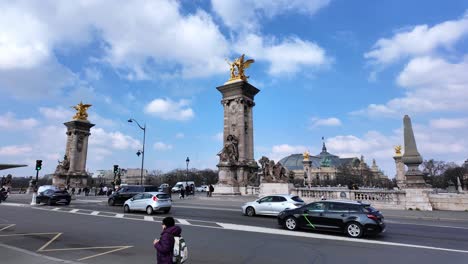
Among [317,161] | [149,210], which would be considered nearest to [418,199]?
[149,210]

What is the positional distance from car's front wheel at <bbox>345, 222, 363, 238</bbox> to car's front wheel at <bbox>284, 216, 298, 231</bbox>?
2.18 metres

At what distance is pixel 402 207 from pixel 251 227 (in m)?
15.6

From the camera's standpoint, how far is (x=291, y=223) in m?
13.5

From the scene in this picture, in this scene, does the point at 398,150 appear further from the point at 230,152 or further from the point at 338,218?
the point at 338,218

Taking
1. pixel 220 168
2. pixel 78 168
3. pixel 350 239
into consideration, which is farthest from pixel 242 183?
pixel 78 168

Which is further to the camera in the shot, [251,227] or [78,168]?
[78,168]

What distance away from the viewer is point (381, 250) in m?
9.52

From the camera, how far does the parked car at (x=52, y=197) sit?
28312mm

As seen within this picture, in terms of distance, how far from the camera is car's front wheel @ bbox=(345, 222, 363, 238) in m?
11.7

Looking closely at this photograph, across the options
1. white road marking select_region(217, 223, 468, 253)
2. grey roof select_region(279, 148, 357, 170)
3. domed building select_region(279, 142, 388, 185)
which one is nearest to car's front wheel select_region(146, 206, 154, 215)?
white road marking select_region(217, 223, 468, 253)

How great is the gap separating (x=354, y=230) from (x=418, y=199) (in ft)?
48.7

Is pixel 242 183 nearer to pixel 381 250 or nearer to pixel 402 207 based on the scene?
pixel 402 207

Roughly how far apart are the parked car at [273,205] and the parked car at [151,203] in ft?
18.2

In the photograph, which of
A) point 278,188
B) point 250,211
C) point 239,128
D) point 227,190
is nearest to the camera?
point 250,211
